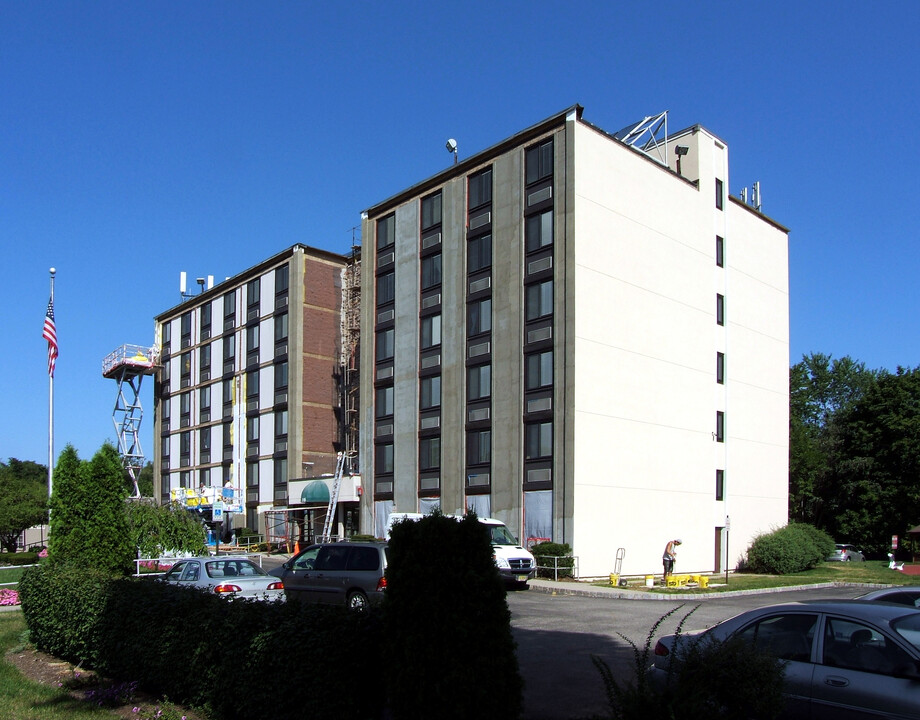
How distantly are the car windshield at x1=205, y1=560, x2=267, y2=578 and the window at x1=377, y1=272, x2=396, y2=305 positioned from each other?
26.5 meters

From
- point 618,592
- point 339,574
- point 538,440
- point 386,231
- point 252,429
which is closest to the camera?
point 339,574

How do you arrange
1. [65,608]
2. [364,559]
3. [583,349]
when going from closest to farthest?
[65,608]
[364,559]
[583,349]

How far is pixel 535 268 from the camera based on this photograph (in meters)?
37.2

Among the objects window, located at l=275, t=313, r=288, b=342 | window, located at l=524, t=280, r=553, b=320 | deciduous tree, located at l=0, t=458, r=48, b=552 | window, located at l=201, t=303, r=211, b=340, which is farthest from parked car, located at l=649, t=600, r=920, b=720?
window, located at l=201, t=303, r=211, b=340

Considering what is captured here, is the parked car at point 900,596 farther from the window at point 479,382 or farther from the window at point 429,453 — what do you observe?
the window at point 429,453

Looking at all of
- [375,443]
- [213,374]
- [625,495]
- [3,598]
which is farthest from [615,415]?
[213,374]

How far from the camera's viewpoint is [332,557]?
18969 millimetres

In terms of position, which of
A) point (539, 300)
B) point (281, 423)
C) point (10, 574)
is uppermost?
point (539, 300)

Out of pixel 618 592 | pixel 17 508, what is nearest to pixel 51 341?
pixel 618 592

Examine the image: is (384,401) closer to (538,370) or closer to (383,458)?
(383,458)

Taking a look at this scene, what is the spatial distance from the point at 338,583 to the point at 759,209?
38316 millimetres

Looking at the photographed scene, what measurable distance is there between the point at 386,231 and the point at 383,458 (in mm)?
11922

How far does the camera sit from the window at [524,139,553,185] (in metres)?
37.3

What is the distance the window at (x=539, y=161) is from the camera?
122ft
